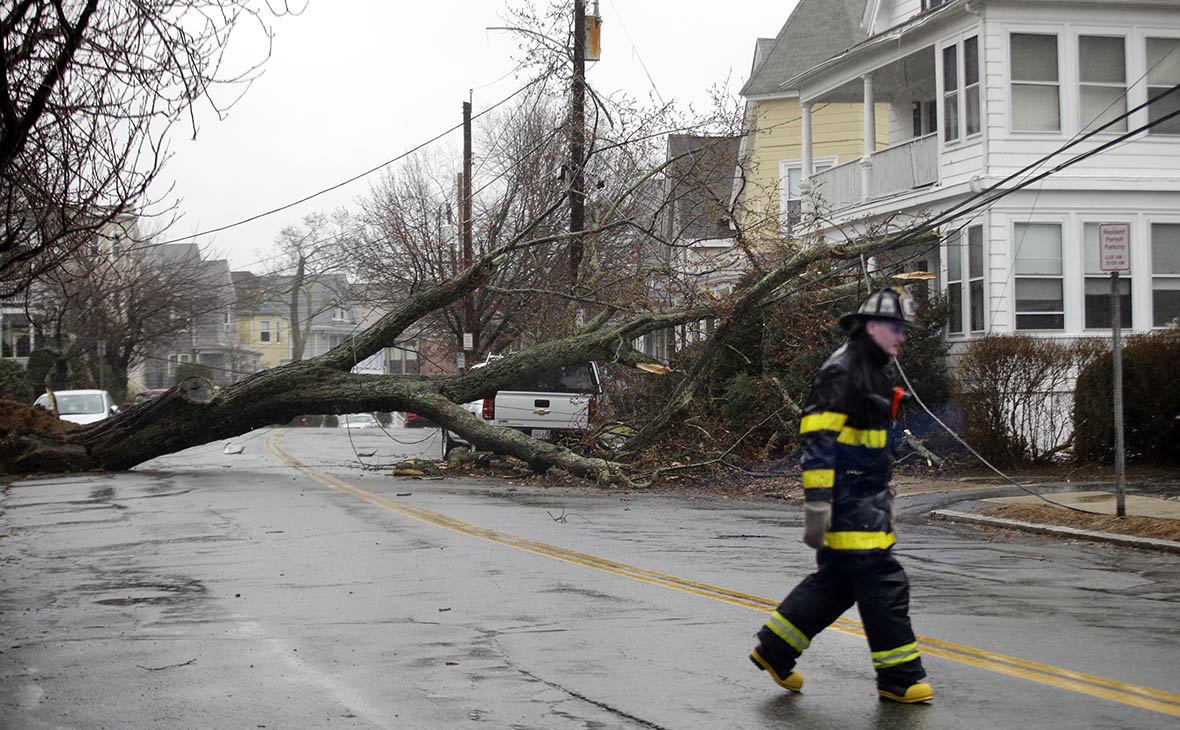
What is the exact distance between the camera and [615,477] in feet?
57.9

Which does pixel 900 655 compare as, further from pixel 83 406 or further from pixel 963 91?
pixel 83 406

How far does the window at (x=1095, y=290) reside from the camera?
2089 centimetres

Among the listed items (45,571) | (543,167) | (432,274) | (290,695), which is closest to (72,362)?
(432,274)

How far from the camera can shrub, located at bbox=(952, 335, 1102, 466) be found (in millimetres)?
16641

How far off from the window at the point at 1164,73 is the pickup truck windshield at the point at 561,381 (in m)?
10.8

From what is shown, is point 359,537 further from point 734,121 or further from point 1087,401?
point 734,121

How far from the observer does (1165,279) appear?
68.8 ft

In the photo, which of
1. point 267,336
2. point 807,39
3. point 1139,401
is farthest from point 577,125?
point 267,336

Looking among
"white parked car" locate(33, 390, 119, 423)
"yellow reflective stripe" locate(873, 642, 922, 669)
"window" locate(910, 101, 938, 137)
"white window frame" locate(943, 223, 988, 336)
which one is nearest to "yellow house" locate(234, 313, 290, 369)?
"white parked car" locate(33, 390, 119, 423)

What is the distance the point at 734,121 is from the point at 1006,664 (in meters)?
17.4

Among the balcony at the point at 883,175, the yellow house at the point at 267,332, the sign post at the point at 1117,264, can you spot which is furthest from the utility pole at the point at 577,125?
the yellow house at the point at 267,332

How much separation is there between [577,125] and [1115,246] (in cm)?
1321

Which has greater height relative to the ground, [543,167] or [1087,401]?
[543,167]

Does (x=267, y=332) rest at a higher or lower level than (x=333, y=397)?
→ higher
